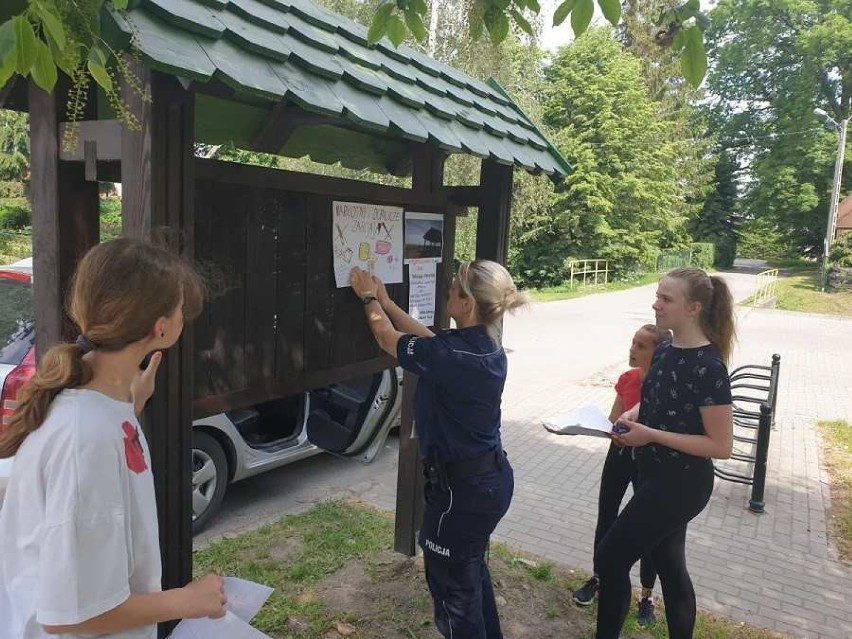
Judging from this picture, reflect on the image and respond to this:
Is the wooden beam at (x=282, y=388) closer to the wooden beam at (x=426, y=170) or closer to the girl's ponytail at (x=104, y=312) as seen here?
the wooden beam at (x=426, y=170)

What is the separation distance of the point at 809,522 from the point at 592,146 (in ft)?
81.7

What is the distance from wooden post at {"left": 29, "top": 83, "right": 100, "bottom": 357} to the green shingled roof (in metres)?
0.53

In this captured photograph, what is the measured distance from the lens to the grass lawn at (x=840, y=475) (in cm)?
477

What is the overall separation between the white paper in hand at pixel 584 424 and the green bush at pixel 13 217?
2171 centimetres

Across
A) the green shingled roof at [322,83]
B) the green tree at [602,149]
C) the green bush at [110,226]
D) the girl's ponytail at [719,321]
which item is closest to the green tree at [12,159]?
the green bush at [110,226]

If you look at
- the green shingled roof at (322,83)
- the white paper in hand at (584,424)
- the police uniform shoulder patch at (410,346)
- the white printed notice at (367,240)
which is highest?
the green shingled roof at (322,83)

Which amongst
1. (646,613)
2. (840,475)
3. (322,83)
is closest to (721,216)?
(840,475)

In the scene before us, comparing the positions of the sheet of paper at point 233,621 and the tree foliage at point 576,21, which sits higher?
the tree foliage at point 576,21

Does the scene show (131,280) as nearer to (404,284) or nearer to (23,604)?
(23,604)

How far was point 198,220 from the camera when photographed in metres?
2.30

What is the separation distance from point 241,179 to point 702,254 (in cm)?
4255

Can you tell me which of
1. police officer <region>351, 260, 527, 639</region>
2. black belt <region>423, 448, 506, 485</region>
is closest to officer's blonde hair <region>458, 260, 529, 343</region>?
police officer <region>351, 260, 527, 639</region>

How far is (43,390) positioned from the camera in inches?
49.5

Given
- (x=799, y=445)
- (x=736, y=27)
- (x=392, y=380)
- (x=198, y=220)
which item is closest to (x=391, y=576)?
(x=392, y=380)
